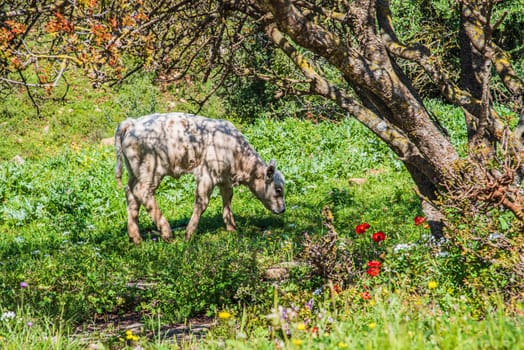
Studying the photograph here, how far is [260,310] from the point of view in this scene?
5.89m

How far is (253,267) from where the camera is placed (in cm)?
693

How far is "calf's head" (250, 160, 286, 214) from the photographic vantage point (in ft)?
35.6

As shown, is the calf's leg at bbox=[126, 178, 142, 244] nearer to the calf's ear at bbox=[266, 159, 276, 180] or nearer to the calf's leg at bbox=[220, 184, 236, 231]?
the calf's leg at bbox=[220, 184, 236, 231]

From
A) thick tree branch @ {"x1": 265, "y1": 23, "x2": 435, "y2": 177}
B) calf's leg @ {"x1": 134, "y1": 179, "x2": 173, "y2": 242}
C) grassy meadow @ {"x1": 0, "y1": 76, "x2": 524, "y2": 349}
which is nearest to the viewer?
grassy meadow @ {"x1": 0, "y1": 76, "x2": 524, "y2": 349}

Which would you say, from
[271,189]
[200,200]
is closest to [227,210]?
[200,200]

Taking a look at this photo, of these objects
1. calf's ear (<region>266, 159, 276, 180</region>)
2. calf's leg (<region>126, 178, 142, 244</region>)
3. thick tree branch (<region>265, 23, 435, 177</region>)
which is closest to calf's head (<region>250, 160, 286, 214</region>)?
calf's ear (<region>266, 159, 276, 180</region>)

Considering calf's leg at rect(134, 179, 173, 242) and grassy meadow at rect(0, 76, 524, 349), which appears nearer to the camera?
grassy meadow at rect(0, 76, 524, 349)

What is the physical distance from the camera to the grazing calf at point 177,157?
10.2 m

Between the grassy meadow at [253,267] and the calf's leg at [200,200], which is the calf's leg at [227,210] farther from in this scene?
the calf's leg at [200,200]

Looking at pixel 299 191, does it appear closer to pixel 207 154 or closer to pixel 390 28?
pixel 207 154

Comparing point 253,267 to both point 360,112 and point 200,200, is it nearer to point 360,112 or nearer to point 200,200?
point 360,112

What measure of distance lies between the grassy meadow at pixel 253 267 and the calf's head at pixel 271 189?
0.27 meters

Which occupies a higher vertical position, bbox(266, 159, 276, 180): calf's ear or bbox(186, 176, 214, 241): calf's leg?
bbox(266, 159, 276, 180): calf's ear

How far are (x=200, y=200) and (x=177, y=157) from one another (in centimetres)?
76
